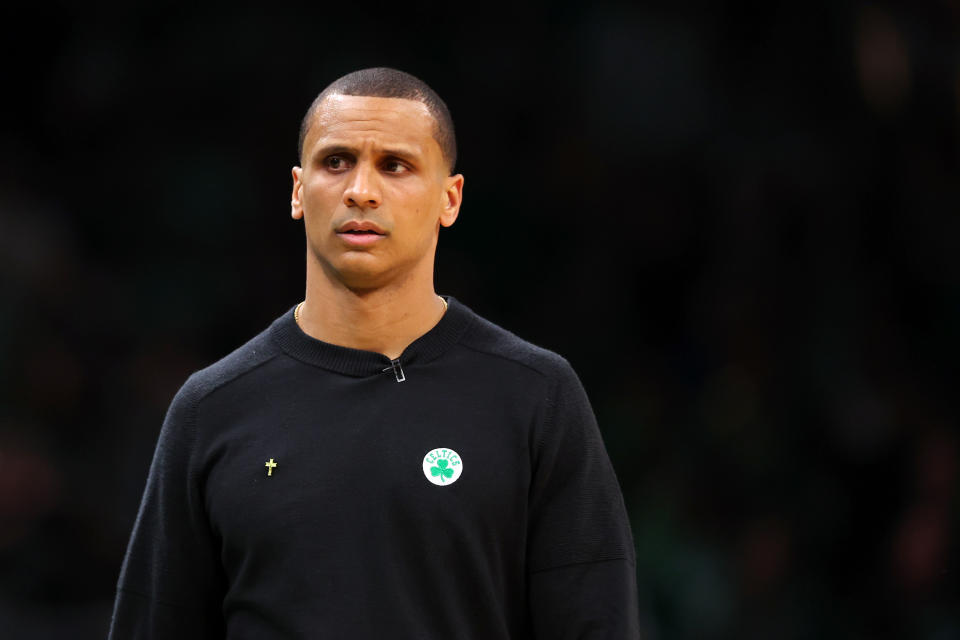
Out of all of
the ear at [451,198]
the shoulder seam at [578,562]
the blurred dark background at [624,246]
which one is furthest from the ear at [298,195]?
the blurred dark background at [624,246]

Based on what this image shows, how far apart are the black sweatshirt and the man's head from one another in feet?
0.55

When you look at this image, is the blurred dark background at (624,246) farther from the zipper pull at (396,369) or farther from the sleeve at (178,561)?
the zipper pull at (396,369)

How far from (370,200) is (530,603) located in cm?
81

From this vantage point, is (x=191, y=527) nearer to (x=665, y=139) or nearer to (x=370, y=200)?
(x=370, y=200)

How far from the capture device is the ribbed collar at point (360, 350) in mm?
3174

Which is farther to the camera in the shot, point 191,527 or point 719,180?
point 719,180

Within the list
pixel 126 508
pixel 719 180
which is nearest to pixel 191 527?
pixel 126 508

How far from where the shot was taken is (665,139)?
7039mm

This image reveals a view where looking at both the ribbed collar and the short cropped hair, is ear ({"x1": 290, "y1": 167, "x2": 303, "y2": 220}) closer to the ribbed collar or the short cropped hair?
the short cropped hair

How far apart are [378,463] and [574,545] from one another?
40 centimetres

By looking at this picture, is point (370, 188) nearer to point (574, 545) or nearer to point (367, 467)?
point (367, 467)

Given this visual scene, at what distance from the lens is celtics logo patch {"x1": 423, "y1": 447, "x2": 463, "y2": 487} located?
304cm

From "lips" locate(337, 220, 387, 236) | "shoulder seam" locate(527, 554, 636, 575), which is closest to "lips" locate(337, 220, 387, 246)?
"lips" locate(337, 220, 387, 236)

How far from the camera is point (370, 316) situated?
10.5 ft
